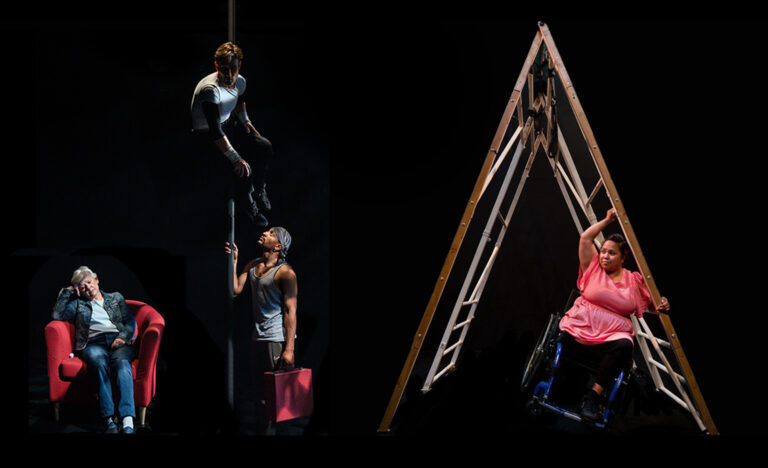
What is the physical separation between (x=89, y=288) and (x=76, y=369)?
0.47 metres

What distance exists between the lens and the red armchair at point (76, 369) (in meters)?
3.88

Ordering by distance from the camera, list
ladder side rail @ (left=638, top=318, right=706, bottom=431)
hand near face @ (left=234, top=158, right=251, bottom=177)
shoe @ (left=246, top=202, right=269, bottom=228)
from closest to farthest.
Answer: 1. ladder side rail @ (left=638, top=318, right=706, bottom=431)
2. hand near face @ (left=234, top=158, right=251, bottom=177)
3. shoe @ (left=246, top=202, right=269, bottom=228)

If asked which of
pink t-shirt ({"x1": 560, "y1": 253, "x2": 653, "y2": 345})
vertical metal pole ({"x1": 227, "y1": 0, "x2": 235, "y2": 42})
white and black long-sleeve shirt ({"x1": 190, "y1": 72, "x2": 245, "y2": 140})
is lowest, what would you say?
pink t-shirt ({"x1": 560, "y1": 253, "x2": 653, "y2": 345})

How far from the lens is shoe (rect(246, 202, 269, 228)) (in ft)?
13.2

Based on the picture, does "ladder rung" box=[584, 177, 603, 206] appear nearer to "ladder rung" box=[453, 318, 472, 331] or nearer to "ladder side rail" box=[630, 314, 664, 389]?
"ladder side rail" box=[630, 314, 664, 389]

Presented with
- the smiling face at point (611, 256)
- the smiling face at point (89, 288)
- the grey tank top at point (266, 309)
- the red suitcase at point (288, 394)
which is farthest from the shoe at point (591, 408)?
the smiling face at point (89, 288)

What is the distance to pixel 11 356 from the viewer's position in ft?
13.3

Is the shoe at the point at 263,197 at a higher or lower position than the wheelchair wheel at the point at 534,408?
higher

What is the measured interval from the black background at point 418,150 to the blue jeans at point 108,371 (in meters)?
0.46

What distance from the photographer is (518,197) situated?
13.5 feet

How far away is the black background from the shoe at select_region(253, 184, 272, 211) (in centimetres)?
16

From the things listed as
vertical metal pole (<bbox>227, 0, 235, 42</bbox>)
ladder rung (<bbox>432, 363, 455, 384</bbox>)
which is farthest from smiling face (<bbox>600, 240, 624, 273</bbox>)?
vertical metal pole (<bbox>227, 0, 235, 42</bbox>)

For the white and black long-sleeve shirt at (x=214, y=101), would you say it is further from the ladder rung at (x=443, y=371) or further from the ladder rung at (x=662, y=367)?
the ladder rung at (x=662, y=367)

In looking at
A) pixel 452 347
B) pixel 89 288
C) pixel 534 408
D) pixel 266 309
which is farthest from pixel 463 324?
pixel 89 288
